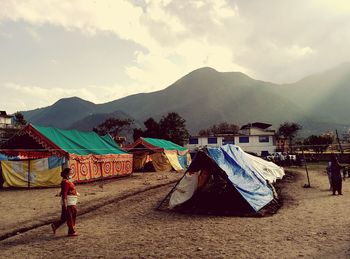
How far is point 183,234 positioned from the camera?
376 inches

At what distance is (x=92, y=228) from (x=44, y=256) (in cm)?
280

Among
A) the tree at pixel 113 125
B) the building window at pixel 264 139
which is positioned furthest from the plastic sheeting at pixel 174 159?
the tree at pixel 113 125

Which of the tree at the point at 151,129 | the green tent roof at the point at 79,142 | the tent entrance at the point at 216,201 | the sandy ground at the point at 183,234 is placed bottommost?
the sandy ground at the point at 183,234

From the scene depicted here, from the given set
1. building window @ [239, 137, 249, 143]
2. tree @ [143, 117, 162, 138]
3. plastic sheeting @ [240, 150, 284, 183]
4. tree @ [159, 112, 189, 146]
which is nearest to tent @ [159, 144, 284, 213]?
plastic sheeting @ [240, 150, 284, 183]

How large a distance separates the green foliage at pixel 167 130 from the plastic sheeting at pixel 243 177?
60.1m

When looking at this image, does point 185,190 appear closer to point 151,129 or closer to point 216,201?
point 216,201

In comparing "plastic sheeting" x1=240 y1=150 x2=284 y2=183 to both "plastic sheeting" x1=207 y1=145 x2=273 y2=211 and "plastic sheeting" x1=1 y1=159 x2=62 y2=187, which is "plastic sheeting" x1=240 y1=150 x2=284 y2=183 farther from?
"plastic sheeting" x1=1 y1=159 x2=62 y2=187

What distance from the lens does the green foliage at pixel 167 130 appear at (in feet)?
251

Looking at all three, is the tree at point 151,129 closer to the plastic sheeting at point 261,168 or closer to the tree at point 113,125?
the tree at point 113,125

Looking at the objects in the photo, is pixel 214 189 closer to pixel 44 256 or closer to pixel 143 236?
pixel 143 236

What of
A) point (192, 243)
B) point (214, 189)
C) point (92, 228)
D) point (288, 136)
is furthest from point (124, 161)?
point (288, 136)

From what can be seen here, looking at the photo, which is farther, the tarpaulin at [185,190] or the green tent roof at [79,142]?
the green tent roof at [79,142]

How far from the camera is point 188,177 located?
Answer: 1445cm

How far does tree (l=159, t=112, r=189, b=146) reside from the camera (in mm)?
77856
